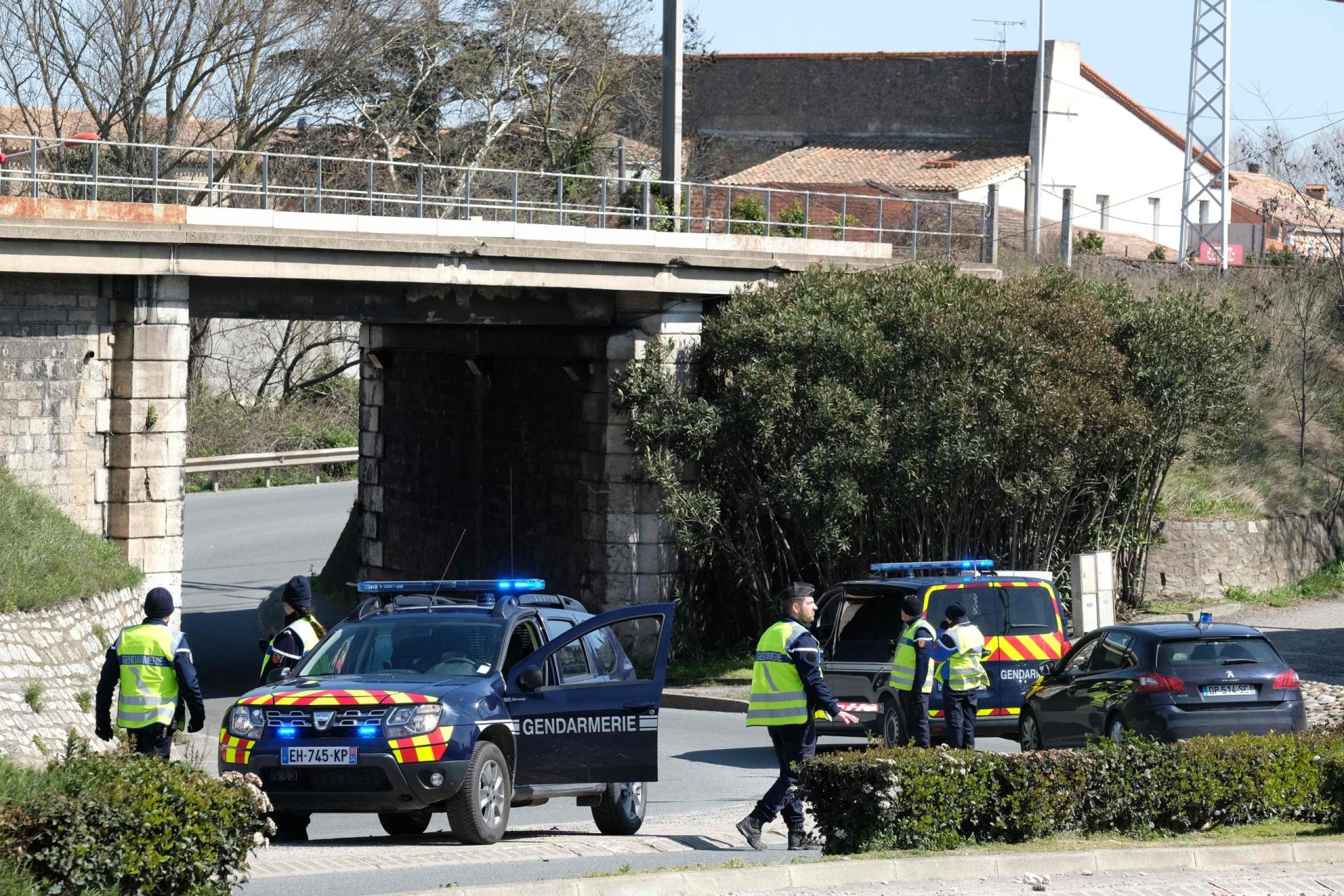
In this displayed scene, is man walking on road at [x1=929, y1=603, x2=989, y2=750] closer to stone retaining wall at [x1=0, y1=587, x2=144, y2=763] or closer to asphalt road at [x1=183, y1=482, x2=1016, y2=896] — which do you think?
asphalt road at [x1=183, y1=482, x2=1016, y2=896]

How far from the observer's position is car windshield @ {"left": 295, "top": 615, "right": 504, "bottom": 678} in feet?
37.2

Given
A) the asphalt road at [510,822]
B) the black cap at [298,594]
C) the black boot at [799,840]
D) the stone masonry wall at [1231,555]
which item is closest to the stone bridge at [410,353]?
the asphalt road at [510,822]

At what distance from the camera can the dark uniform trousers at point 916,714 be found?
43.3ft

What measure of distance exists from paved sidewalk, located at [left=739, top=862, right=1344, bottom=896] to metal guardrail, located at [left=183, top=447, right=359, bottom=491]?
1230 inches

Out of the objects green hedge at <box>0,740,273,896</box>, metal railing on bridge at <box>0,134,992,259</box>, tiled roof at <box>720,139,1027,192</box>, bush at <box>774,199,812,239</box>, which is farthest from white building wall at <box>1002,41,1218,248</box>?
green hedge at <box>0,740,273,896</box>

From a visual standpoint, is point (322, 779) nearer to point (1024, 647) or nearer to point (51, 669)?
point (51, 669)

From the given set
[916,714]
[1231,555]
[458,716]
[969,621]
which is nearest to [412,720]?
[458,716]

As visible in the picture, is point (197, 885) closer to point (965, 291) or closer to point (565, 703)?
point (565, 703)

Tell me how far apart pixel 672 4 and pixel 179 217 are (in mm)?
9563

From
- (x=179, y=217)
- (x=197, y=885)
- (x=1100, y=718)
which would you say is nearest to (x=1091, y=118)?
(x=179, y=217)

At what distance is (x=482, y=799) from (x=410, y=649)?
1.28 m

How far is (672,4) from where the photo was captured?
26969 mm

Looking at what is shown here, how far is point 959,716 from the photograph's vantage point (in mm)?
14180

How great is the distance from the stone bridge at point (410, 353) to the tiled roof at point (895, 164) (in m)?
22.4
